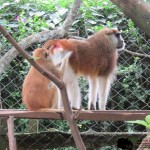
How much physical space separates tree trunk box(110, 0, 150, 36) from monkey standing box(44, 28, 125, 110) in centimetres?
165

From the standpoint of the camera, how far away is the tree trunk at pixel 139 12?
1992 millimetres

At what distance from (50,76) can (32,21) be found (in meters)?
3.01

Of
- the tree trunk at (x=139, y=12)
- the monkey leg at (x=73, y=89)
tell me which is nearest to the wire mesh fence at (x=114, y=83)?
the monkey leg at (x=73, y=89)

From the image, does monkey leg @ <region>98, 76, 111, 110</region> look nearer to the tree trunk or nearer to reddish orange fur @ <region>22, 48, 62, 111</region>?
reddish orange fur @ <region>22, 48, 62, 111</region>

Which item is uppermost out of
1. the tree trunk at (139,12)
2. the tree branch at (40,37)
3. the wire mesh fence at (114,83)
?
the tree trunk at (139,12)

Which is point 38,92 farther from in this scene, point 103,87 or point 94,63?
point 103,87

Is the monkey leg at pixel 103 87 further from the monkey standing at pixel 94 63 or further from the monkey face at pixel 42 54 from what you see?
the monkey face at pixel 42 54

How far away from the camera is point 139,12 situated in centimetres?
201

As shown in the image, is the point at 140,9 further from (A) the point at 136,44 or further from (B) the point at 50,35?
(A) the point at 136,44

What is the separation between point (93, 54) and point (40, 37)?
505 mm

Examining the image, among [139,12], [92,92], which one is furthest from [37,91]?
[139,12]

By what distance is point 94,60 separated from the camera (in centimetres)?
400

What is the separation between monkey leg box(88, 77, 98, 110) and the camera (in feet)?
12.9

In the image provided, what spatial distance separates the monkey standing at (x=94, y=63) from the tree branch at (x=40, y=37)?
0.17m
